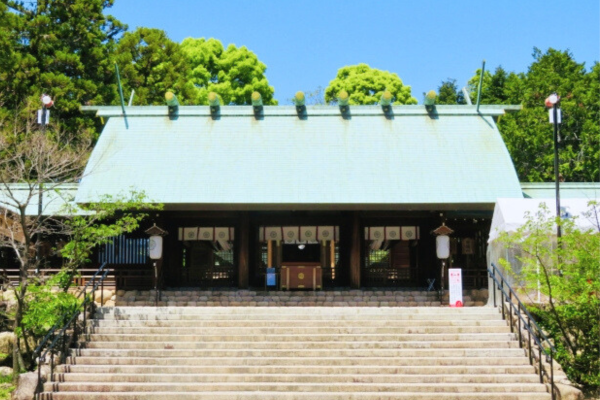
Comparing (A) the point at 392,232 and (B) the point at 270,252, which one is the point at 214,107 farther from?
(A) the point at 392,232

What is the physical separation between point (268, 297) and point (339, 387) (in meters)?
6.53

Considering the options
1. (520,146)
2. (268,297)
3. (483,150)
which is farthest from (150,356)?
(520,146)

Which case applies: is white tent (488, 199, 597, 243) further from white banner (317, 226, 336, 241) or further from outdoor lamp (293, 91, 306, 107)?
outdoor lamp (293, 91, 306, 107)

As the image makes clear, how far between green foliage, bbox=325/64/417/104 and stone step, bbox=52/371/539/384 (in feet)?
90.8

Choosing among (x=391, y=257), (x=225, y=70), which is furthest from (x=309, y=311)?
(x=225, y=70)

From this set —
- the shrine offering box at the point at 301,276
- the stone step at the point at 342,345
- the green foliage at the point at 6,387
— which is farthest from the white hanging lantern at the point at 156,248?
the green foliage at the point at 6,387

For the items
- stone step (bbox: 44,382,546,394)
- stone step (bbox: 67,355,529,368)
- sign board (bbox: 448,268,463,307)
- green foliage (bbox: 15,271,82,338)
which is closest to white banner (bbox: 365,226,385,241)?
sign board (bbox: 448,268,463,307)

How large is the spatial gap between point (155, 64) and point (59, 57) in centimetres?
517

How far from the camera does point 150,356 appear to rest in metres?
14.0

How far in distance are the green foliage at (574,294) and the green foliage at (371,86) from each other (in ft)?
86.2

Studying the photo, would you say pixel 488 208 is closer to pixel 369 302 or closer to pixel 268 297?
pixel 369 302

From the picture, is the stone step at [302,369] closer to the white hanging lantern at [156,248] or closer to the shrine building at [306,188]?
A: the white hanging lantern at [156,248]

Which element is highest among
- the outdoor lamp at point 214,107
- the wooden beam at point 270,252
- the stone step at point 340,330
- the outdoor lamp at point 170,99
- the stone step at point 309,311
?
the outdoor lamp at point 170,99

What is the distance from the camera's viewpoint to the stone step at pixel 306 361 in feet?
44.4
